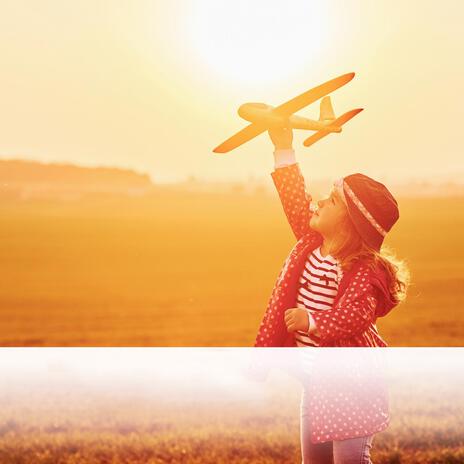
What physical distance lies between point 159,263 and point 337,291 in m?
3.30

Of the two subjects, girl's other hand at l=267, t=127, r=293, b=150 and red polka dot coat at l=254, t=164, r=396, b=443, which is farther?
girl's other hand at l=267, t=127, r=293, b=150

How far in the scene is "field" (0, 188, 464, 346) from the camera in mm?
5152

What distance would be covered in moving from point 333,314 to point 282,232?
3.29 m

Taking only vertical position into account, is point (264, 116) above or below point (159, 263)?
below

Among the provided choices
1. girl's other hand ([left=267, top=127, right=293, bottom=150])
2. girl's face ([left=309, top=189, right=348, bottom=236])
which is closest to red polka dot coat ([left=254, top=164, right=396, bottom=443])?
girl's face ([left=309, top=189, right=348, bottom=236])

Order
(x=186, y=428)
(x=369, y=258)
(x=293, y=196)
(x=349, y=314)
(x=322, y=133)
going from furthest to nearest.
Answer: (x=186, y=428), (x=322, y=133), (x=293, y=196), (x=369, y=258), (x=349, y=314)

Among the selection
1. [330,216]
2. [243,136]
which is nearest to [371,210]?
[330,216]

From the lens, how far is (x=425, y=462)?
2.45 metres

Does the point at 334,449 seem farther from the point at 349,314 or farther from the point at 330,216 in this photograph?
the point at 330,216

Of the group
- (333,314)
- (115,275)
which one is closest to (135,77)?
(115,275)

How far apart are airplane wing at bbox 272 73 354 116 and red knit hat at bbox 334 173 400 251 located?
12.5 inches

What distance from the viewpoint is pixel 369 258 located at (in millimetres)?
2031

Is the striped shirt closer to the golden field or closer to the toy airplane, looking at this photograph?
the toy airplane

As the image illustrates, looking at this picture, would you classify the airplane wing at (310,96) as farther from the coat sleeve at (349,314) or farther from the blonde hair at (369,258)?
the coat sleeve at (349,314)
